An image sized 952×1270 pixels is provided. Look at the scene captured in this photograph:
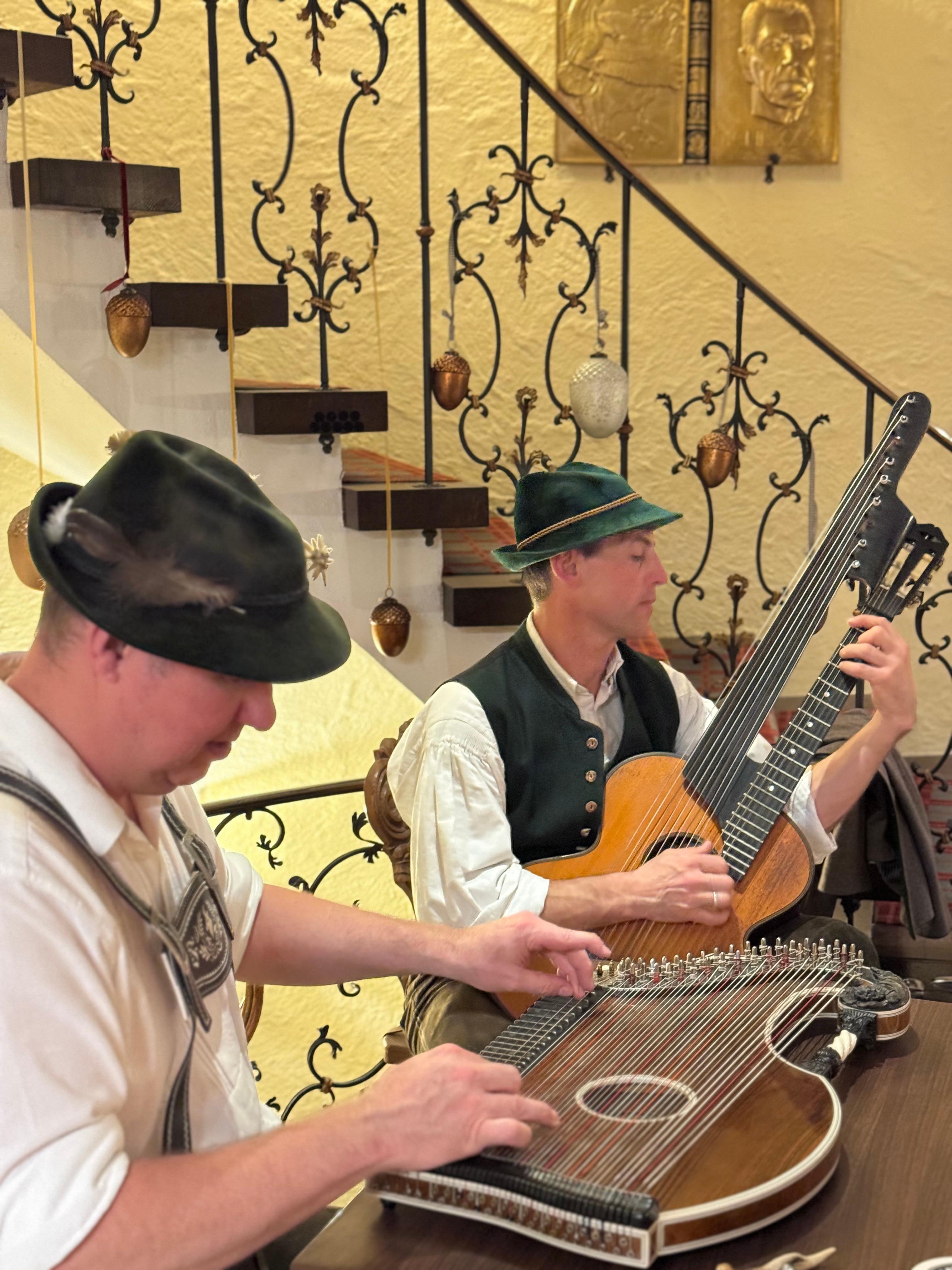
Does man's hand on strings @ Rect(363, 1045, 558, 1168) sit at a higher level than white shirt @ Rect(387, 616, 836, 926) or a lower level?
higher

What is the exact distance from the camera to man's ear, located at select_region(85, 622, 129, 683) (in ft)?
4.03

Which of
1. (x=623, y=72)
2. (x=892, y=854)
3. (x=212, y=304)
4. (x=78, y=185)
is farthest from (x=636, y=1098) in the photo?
(x=623, y=72)

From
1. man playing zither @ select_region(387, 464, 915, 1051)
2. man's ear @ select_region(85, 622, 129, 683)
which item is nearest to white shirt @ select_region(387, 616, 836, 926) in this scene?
man playing zither @ select_region(387, 464, 915, 1051)

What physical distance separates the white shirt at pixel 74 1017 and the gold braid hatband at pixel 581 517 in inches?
46.2

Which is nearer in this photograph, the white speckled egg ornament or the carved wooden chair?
the carved wooden chair

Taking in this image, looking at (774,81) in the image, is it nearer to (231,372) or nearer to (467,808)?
(231,372)

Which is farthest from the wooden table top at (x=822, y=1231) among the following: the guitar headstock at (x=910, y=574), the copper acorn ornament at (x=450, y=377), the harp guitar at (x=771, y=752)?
the copper acorn ornament at (x=450, y=377)

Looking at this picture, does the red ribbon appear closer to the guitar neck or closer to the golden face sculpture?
the guitar neck

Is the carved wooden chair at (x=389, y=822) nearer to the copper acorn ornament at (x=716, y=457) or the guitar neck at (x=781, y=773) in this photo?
the guitar neck at (x=781, y=773)

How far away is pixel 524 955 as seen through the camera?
5.59 ft

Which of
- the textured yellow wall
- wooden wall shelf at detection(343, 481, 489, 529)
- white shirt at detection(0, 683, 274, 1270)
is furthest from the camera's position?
the textured yellow wall

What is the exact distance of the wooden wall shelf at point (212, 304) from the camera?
3.10 metres

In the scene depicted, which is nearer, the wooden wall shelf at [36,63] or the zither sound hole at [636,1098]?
the zither sound hole at [636,1098]

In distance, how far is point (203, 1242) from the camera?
1137 mm
